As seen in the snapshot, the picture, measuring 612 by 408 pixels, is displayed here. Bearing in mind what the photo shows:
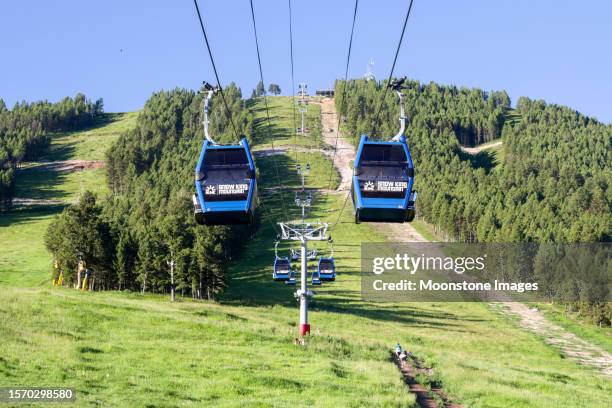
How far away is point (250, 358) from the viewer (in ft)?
155

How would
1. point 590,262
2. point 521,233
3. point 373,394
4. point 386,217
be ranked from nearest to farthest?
point 386,217, point 373,394, point 590,262, point 521,233

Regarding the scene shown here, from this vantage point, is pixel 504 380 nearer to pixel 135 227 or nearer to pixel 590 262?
pixel 590 262

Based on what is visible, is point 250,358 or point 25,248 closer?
point 250,358

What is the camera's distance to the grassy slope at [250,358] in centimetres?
3693

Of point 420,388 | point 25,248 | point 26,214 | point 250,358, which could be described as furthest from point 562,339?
point 26,214

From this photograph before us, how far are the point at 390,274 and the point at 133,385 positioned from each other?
309ft

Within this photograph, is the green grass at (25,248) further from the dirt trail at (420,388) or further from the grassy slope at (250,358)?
the dirt trail at (420,388)

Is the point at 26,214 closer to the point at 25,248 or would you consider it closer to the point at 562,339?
the point at 25,248

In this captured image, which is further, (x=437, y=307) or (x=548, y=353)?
(x=437, y=307)

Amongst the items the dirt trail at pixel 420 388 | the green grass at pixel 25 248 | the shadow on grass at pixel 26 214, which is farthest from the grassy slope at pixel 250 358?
the shadow on grass at pixel 26 214

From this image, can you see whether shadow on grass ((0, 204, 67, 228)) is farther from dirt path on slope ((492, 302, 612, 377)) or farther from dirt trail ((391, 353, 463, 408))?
dirt trail ((391, 353, 463, 408))

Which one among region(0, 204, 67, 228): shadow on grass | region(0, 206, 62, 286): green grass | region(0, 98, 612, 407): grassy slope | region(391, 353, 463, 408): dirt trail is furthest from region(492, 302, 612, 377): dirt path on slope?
region(0, 204, 67, 228): shadow on grass

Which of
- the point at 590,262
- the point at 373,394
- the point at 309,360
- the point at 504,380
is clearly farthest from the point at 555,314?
the point at 373,394

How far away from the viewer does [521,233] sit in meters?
139
